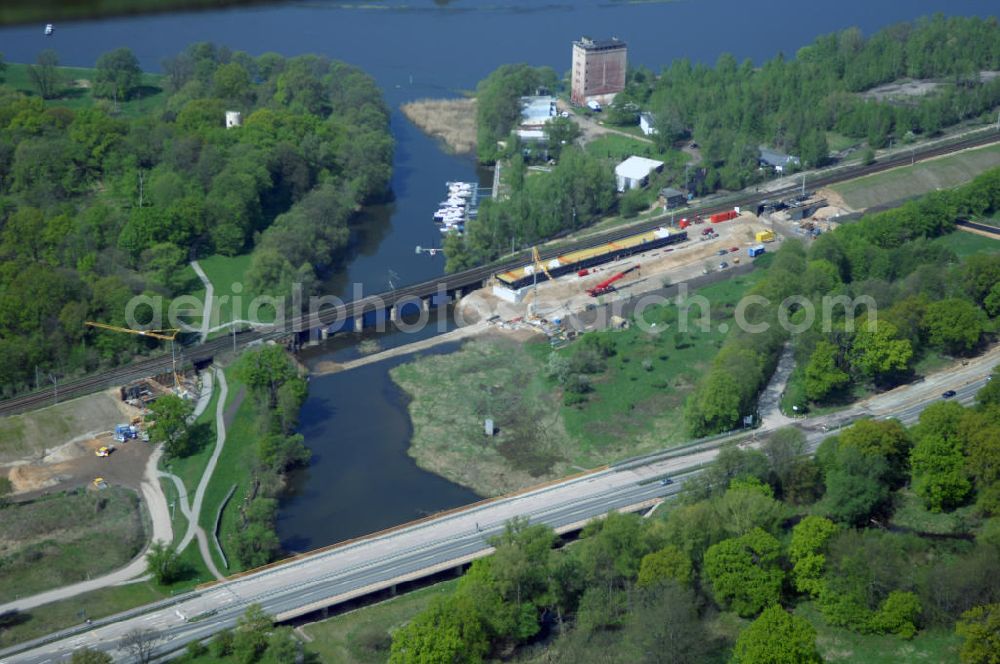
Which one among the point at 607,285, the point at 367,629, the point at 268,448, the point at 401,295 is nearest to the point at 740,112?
the point at 607,285

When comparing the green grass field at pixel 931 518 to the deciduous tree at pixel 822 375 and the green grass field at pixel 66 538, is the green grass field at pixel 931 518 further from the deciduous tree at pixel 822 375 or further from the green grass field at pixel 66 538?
the green grass field at pixel 66 538

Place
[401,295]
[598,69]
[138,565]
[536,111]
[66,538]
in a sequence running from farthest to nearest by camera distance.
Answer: [598,69] < [536,111] < [401,295] < [66,538] < [138,565]

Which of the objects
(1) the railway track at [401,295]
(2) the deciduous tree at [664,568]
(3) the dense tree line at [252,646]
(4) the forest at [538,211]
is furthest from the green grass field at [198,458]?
(4) the forest at [538,211]

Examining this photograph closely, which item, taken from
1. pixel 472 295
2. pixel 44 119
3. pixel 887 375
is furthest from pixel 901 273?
pixel 44 119

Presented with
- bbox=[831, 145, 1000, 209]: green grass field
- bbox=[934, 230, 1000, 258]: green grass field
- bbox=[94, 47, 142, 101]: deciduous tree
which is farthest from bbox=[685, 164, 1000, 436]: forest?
bbox=[94, 47, 142, 101]: deciduous tree

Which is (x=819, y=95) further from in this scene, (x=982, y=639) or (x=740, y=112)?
(x=982, y=639)

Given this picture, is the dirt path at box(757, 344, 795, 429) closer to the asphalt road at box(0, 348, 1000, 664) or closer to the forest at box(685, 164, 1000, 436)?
the forest at box(685, 164, 1000, 436)

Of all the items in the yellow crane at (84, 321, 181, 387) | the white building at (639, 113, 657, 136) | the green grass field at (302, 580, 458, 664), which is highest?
the white building at (639, 113, 657, 136)
